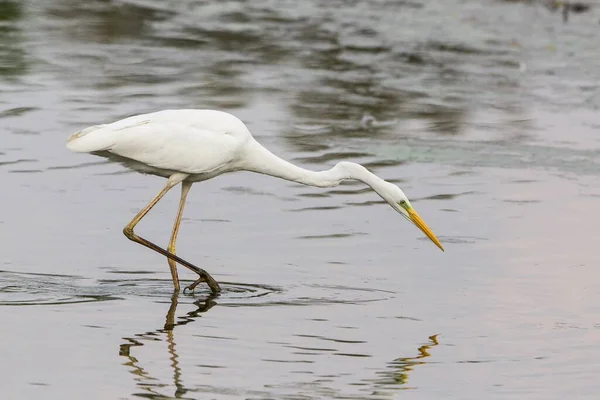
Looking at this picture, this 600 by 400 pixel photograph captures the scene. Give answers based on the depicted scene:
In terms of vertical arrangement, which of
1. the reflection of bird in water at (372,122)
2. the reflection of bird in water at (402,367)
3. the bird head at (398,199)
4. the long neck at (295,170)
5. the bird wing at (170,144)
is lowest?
the reflection of bird in water at (372,122)

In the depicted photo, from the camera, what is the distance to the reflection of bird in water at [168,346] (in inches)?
289

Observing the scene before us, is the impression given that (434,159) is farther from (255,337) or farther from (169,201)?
(255,337)

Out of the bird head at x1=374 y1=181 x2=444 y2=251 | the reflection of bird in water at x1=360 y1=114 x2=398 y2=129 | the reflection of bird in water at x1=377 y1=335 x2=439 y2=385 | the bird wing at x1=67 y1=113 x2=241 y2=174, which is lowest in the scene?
the reflection of bird in water at x1=360 y1=114 x2=398 y2=129

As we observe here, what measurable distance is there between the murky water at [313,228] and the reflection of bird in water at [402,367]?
0.02 m

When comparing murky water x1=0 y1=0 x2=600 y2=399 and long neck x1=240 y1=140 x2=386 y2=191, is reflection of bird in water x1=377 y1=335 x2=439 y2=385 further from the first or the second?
long neck x1=240 y1=140 x2=386 y2=191

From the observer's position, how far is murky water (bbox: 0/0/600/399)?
7.84 m

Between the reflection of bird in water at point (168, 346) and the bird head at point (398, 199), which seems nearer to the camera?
the reflection of bird in water at point (168, 346)

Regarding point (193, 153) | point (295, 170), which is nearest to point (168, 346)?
point (193, 153)

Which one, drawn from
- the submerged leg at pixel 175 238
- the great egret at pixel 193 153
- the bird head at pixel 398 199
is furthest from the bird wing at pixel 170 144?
the bird head at pixel 398 199

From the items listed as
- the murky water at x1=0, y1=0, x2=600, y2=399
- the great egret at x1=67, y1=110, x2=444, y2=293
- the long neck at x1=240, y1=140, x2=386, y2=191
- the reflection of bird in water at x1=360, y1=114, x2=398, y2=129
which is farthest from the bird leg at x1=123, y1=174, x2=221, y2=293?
the reflection of bird in water at x1=360, y1=114, x2=398, y2=129

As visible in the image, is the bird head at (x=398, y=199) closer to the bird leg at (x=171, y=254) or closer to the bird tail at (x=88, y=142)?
the bird leg at (x=171, y=254)

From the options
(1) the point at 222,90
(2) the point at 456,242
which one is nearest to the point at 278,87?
(1) the point at 222,90

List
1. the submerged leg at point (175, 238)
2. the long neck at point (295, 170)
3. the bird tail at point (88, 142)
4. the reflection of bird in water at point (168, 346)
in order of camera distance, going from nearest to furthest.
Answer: the reflection of bird in water at point (168, 346) → the bird tail at point (88, 142) → the submerged leg at point (175, 238) → the long neck at point (295, 170)

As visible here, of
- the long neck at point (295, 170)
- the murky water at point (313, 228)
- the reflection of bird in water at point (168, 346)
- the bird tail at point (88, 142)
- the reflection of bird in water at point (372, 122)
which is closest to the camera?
the reflection of bird in water at point (168, 346)
